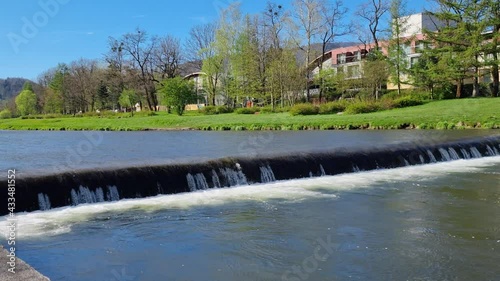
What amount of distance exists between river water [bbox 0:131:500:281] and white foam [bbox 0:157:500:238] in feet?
0.12

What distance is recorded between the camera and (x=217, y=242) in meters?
8.00

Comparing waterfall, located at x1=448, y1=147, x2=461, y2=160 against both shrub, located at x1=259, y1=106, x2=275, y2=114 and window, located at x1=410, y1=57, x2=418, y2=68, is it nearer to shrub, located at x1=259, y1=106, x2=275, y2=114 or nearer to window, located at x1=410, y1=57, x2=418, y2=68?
shrub, located at x1=259, y1=106, x2=275, y2=114

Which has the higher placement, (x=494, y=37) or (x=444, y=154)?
(x=494, y=37)

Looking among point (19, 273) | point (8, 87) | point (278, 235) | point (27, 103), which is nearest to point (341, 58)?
point (278, 235)

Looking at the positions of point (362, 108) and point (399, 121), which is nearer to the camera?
point (399, 121)

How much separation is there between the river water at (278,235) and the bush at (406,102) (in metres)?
28.7

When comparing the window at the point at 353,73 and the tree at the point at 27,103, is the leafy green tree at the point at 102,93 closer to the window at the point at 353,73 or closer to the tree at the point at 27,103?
the tree at the point at 27,103

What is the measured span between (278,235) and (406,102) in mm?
35421

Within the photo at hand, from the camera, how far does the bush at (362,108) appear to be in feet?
126

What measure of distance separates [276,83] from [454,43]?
59.7 feet

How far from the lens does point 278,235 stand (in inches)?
327

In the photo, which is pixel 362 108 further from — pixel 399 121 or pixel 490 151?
pixel 490 151

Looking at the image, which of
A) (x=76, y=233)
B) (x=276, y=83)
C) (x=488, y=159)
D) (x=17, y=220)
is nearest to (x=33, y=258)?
(x=76, y=233)

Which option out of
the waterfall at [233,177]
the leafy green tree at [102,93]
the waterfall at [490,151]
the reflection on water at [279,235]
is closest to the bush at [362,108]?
the waterfall at [490,151]
